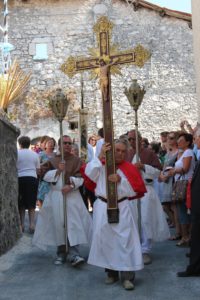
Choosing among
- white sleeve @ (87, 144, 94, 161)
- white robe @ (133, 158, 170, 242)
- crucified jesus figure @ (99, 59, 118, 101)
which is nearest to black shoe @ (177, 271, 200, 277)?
white robe @ (133, 158, 170, 242)

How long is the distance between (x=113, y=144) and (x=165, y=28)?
44.9ft

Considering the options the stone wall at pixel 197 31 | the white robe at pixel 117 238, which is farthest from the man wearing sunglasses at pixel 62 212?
the stone wall at pixel 197 31

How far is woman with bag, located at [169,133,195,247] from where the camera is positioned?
6.73 m

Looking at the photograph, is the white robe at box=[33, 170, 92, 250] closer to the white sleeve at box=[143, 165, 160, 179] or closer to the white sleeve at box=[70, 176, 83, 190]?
the white sleeve at box=[70, 176, 83, 190]

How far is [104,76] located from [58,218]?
6.40 feet

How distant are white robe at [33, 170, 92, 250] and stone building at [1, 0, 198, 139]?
1123 cm

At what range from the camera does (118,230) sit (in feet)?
16.8

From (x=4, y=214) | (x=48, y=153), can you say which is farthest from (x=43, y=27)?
(x=4, y=214)

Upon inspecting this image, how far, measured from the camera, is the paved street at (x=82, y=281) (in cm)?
487

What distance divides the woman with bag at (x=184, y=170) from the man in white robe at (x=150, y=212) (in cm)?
39

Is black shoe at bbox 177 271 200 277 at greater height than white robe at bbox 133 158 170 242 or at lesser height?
lesser

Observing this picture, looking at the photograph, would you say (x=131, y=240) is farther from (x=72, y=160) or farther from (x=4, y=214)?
(x=4, y=214)

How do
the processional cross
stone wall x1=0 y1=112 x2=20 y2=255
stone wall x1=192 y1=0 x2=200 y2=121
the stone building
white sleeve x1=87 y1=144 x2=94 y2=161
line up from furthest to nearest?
the stone building, white sleeve x1=87 y1=144 x2=94 y2=161, stone wall x1=192 y1=0 x2=200 y2=121, stone wall x1=0 y1=112 x2=20 y2=255, the processional cross

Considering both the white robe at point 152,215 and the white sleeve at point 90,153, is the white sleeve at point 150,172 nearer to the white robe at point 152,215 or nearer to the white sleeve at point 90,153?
the white robe at point 152,215
